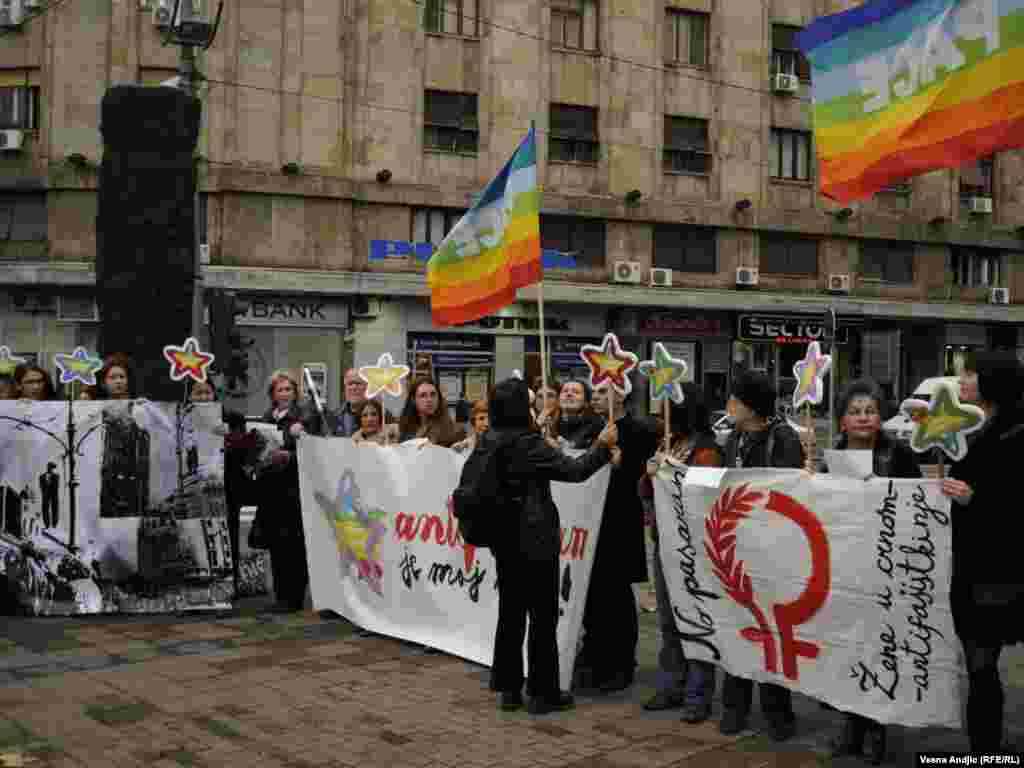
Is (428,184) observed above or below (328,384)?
above

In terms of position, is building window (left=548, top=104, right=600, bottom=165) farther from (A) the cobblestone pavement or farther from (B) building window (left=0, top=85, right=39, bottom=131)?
(A) the cobblestone pavement

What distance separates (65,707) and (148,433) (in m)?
2.99

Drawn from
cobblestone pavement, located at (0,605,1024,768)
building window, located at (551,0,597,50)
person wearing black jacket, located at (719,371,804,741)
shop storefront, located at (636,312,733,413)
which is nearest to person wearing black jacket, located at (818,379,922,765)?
cobblestone pavement, located at (0,605,1024,768)

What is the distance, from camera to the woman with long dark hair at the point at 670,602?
5.93 metres

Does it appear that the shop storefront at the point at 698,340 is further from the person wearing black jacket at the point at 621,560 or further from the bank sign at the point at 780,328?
the person wearing black jacket at the point at 621,560

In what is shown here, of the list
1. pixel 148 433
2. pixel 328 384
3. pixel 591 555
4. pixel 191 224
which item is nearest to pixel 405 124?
pixel 328 384

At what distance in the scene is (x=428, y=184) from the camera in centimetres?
2772

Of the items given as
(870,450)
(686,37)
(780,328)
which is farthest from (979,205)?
(870,450)

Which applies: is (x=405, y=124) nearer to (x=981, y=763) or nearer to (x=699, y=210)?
(x=699, y=210)

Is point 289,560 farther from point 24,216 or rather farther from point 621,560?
point 24,216

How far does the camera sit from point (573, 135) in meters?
29.2

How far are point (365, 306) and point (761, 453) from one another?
22261mm

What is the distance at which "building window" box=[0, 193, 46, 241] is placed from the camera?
2592 cm

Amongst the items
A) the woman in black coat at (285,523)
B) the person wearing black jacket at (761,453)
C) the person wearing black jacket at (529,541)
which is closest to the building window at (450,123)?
the woman in black coat at (285,523)
